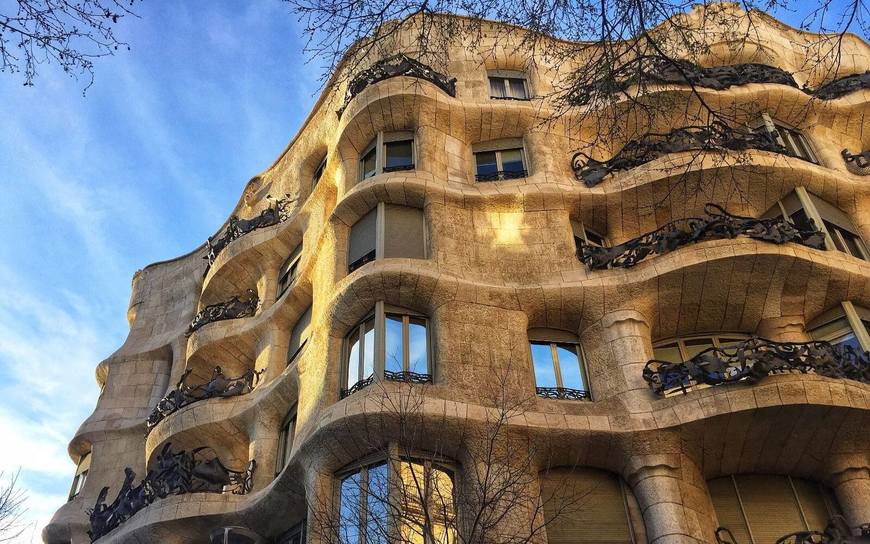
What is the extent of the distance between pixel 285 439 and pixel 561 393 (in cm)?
665

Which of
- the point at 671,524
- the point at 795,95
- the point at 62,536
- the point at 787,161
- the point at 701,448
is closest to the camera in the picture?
the point at 671,524

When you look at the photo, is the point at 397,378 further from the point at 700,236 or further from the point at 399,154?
the point at 399,154

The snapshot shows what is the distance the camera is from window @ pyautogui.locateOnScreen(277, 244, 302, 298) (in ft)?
67.8

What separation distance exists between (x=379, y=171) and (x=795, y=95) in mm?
10645

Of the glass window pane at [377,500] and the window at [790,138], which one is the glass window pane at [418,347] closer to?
the glass window pane at [377,500]

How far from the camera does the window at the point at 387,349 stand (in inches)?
533

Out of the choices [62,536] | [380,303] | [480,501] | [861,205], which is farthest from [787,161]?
[62,536]

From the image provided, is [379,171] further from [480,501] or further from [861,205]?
[861,205]

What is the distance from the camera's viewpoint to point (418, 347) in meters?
14.2

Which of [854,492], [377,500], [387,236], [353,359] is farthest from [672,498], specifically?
[387,236]

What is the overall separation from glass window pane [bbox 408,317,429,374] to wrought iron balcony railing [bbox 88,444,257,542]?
16.9 ft

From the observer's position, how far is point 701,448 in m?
12.9

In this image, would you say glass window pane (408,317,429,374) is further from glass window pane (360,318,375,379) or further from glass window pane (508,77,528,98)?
glass window pane (508,77,528,98)

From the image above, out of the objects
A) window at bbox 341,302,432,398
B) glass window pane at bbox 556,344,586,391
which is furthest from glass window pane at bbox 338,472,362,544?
glass window pane at bbox 556,344,586,391
